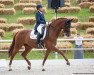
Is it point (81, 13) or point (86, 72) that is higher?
point (86, 72)

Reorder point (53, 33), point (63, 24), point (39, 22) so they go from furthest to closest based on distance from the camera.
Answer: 1. point (53, 33)
2. point (63, 24)
3. point (39, 22)

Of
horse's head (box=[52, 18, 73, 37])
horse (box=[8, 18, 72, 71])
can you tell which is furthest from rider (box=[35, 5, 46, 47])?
horse's head (box=[52, 18, 73, 37])

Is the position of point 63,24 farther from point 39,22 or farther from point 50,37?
point 39,22

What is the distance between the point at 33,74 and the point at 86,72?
1820mm

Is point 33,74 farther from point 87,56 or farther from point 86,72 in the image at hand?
point 87,56

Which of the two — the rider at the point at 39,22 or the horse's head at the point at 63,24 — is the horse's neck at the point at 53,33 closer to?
the horse's head at the point at 63,24

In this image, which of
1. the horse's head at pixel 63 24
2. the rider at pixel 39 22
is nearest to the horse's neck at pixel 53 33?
the horse's head at pixel 63 24

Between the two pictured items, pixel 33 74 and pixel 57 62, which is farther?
pixel 57 62

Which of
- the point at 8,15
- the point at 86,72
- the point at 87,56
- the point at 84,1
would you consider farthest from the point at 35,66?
the point at 84,1

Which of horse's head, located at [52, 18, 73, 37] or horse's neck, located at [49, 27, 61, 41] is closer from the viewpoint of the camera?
horse's head, located at [52, 18, 73, 37]

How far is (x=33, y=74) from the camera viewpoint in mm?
17250

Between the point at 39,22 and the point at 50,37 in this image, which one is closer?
the point at 39,22

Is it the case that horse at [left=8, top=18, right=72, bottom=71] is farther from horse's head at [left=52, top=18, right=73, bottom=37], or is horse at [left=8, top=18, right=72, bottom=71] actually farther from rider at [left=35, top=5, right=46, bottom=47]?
rider at [left=35, top=5, right=46, bottom=47]

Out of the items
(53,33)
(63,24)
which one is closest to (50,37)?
(53,33)
